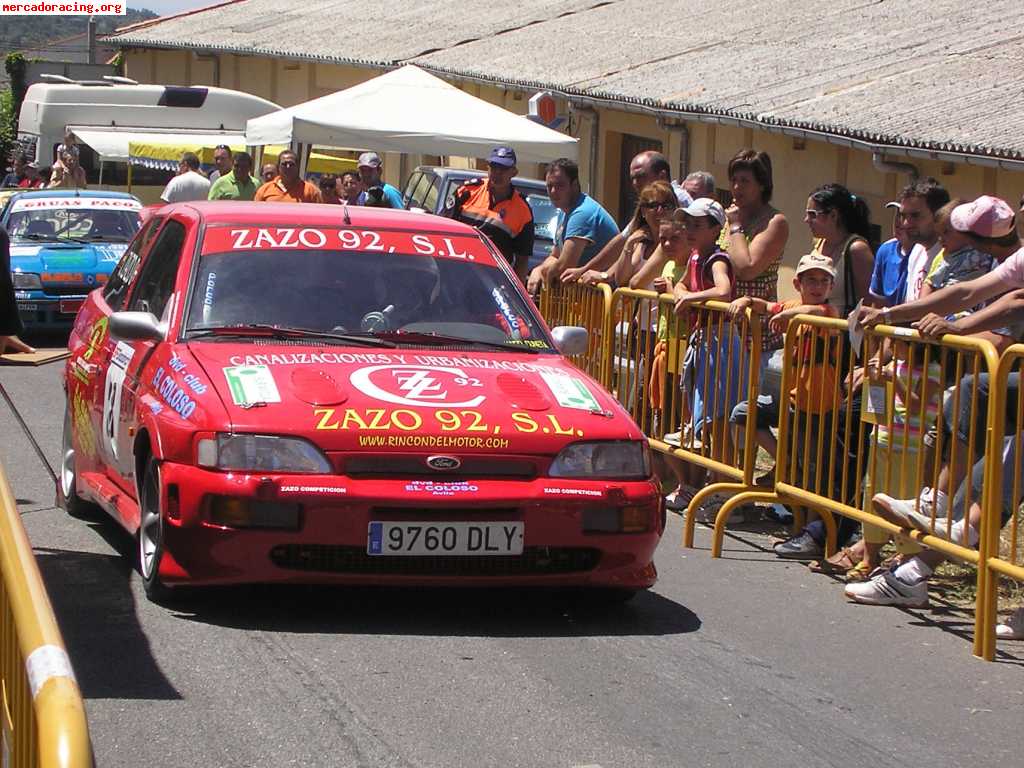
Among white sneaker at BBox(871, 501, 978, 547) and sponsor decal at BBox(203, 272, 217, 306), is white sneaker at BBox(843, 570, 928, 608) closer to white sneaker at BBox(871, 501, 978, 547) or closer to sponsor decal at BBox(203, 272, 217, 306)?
white sneaker at BBox(871, 501, 978, 547)

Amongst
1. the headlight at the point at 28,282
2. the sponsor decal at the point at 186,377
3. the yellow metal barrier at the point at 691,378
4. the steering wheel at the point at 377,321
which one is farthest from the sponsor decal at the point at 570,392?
the headlight at the point at 28,282

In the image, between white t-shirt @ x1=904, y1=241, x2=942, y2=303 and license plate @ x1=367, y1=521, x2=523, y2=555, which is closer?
license plate @ x1=367, y1=521, x2=523, y2=555

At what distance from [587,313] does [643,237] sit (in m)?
0.59

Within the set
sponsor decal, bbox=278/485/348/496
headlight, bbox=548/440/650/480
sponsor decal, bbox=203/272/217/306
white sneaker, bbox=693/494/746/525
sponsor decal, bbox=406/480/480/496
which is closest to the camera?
sponsor decal, bbox=278/485/348/496

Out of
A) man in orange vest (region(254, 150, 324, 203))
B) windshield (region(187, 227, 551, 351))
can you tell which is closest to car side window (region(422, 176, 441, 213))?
man in orange vest (region(254, 150, 324, 203))

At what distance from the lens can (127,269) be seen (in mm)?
8586

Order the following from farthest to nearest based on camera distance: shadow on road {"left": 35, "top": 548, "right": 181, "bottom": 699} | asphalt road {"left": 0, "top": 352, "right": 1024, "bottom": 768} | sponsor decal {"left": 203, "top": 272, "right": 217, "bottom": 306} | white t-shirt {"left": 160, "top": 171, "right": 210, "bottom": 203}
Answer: white t-shirt {"left": 160, "top": 171, "right": 210, "bottom": 203}
sponsor decal {"left": 203, "top": 272, "right": 217, "bottom": 306}
shadow on road {"left": 35, "top": 548, "right": 181, "bottom": 699}
asphalt road {"left": 0, "top": 352, "right": 1024, "bottom": 768}

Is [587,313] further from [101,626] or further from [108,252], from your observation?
[108,252]

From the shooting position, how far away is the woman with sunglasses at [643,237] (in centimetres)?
1054

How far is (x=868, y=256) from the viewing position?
894cm

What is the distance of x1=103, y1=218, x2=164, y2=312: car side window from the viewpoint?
840 cm

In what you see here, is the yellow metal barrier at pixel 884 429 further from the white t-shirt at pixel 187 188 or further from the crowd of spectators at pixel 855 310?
the white t-shirt at pixel 187 188

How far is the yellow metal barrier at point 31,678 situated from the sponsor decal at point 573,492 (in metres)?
3.13

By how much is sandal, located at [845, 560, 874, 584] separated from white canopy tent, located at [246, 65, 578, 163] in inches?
400
